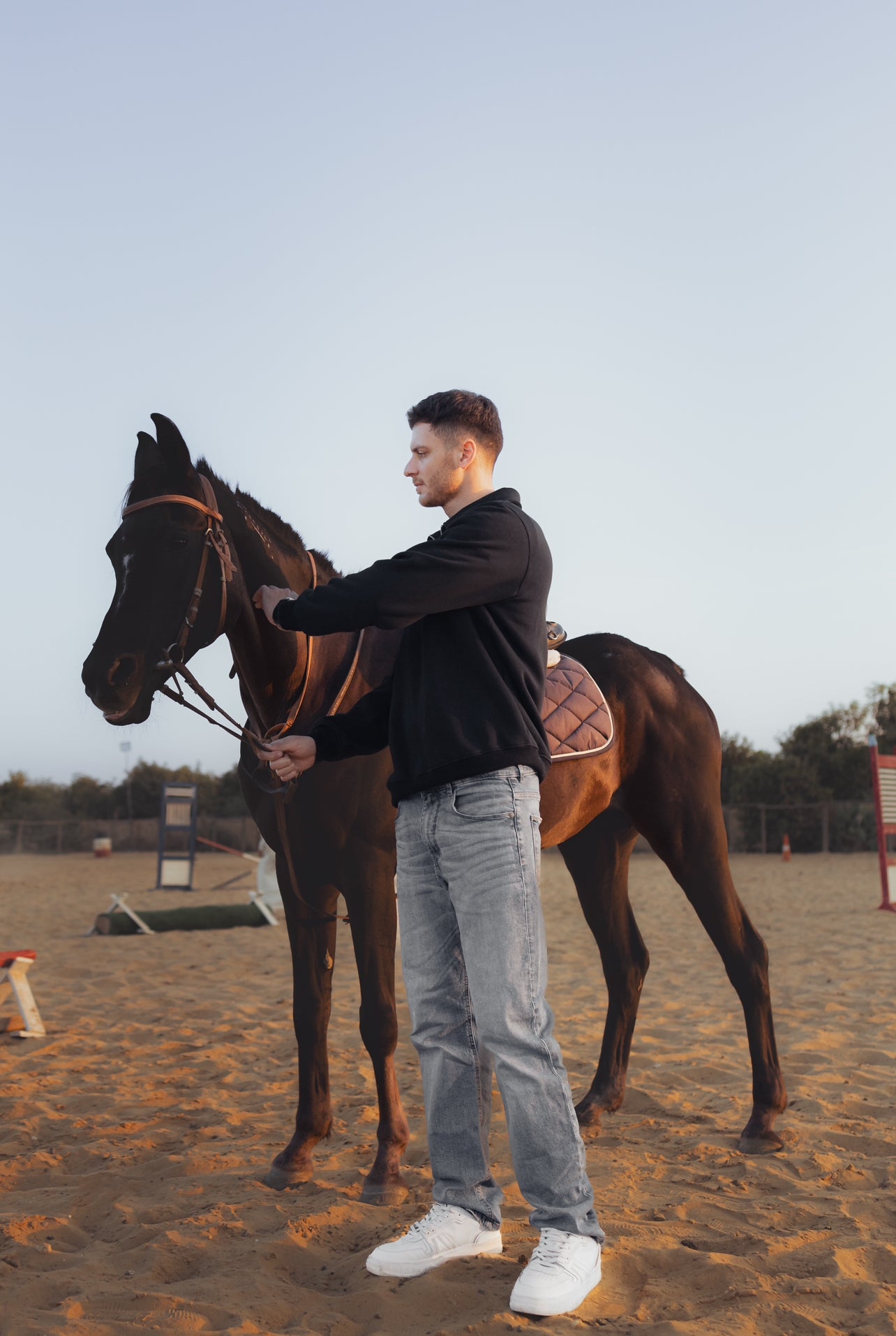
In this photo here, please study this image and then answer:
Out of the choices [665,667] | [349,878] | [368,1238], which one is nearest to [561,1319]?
[368,1238]

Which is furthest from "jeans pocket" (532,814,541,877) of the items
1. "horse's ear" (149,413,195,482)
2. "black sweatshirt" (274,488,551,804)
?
"horse's ear" (149,413,195,482)

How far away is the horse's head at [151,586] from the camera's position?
112 inches

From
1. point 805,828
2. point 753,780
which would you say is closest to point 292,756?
point 805,828

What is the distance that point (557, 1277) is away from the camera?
217 centimetres

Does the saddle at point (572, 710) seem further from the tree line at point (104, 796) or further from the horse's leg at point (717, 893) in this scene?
the tree line at point (104, 796)

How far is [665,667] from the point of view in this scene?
14.7 ft

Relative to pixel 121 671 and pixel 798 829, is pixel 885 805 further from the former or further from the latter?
pixel 798 829

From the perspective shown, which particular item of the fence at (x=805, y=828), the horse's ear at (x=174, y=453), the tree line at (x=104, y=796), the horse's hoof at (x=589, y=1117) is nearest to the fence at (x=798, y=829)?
the fence at (x=805, y=828)

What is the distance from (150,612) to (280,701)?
0.53 m

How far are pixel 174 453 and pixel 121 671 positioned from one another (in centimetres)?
71

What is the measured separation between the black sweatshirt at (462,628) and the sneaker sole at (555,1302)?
1.15m

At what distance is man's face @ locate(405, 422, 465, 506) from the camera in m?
2.43

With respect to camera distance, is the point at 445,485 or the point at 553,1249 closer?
the point at 553,1249

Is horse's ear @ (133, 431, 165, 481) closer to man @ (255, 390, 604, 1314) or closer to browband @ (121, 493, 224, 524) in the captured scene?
browband @ (121, 493, 224, 524)
